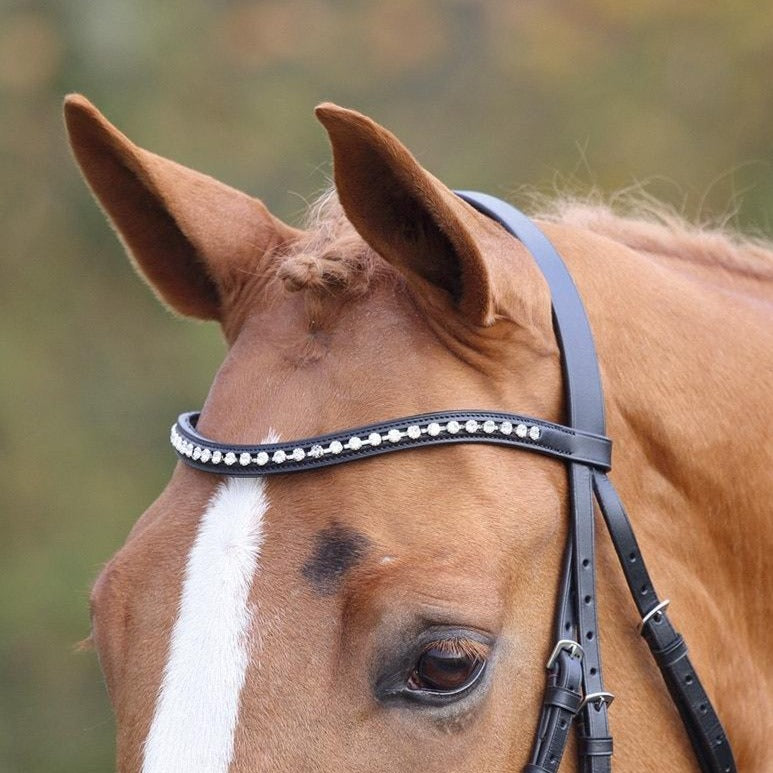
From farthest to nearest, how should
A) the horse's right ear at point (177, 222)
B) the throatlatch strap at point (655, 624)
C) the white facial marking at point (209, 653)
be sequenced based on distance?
the horse's right ear at point (177, 222), the throatlatch strap at point (655, 624), the white facial marking at point (209, 653)

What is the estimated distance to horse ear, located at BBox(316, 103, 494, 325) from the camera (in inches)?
72.1

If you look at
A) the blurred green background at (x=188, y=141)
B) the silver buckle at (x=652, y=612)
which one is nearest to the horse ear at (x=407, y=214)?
the silver buckle at (x=652, y=612)

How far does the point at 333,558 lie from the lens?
1.88 m

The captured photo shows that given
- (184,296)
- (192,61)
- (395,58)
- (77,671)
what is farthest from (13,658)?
(184,296)

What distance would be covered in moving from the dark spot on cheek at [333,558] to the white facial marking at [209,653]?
3.8 inches

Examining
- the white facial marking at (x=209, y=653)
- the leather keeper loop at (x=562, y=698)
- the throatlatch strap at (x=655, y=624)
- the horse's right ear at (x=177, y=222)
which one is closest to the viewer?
the white facial marking at (x=209, y=653)

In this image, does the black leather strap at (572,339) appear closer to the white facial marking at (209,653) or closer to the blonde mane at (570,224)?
the blonde mane at (570,224)

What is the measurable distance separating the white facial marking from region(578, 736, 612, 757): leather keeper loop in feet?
2.06

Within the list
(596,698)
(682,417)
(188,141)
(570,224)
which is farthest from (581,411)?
(188,141)

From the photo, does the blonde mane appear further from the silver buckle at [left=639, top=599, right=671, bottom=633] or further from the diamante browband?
the silver buckle at [left=639, top=599, right=671, bottom=633]

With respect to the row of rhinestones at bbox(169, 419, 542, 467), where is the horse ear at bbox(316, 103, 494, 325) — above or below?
above

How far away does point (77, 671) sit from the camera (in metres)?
9.29

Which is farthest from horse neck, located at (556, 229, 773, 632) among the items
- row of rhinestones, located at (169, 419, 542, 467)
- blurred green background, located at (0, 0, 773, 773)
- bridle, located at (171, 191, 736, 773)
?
blurred green background, located at (0, 0, 773, 773)

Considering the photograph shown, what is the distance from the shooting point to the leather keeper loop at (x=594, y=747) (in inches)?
78.2
